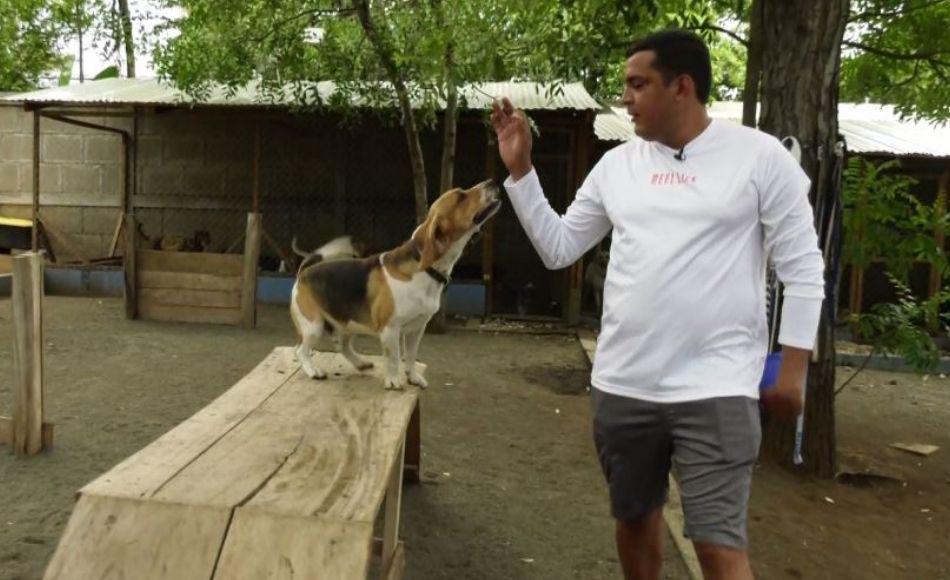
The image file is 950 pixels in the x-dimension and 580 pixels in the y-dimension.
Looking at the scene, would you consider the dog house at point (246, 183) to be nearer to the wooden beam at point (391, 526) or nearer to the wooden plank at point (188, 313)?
the wooden plank at point (188, 313)

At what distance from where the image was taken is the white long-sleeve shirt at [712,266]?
2111 millimetres

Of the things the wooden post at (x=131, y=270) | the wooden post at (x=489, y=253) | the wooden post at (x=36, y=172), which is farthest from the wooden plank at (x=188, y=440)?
the wooden post at (x=36, y=172)

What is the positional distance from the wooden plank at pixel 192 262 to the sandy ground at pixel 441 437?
0.65 meters

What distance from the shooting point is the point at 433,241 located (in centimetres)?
338

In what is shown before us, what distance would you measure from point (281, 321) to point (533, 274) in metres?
4.18

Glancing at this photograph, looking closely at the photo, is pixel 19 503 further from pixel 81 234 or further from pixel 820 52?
pixel 81 234

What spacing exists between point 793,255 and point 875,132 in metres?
11.3

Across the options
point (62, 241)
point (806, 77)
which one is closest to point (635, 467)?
point (806, 77)

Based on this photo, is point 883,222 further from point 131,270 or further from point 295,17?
point 131,270

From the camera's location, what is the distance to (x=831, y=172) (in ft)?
14.2

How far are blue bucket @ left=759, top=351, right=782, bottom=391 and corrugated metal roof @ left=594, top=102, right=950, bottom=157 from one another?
707cm

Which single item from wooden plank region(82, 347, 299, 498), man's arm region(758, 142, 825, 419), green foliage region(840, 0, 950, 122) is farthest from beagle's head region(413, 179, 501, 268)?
green foliage region(840, 0, 950, 122)

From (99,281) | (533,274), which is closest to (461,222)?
(533,274)

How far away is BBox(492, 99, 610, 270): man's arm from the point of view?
8.16 ft
